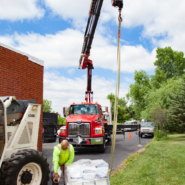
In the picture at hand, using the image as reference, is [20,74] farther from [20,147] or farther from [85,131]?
[20,147]

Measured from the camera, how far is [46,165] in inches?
212

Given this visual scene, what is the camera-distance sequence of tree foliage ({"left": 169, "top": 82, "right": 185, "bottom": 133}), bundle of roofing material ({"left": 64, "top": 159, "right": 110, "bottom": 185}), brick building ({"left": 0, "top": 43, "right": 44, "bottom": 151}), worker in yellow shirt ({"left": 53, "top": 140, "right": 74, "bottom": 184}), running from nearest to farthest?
bundle of roofing material ({"left": 64, "top": 159, "right": 110, "bottom": 185}) → worker in yellow shirt ({"left": 53, "top": 140, "right": 74, "bottom": 184}) → brick building ({"left": 0, "top": 43, "right": 44, "bottom": 151}) → tree foliage ({"left": 169, "top": 82, "right": 185, "bottom": 133})

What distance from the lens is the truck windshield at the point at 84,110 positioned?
1359 centimetres

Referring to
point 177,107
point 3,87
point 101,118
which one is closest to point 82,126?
point 101,118

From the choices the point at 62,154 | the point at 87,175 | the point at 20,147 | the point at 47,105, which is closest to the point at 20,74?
the point at 20,147

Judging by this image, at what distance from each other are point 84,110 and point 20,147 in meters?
8.43

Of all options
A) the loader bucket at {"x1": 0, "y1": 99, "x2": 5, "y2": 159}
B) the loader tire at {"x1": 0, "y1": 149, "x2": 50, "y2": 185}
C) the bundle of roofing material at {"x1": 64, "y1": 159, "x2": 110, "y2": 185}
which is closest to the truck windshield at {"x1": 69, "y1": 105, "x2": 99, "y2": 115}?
the loader tire at {"x1": 0, "y1": 149, "x2": 50, "y2": 185}

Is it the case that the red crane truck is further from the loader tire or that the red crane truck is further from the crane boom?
the loader tire

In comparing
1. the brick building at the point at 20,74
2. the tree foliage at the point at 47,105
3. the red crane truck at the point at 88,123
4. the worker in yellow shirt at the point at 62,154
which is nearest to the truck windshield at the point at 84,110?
the red crane truck at the point at 88,123

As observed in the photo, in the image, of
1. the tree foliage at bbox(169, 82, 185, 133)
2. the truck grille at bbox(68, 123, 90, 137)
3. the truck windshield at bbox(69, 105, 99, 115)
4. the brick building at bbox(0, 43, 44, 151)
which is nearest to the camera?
the brick building at bbox(0, 43, 44, 151)

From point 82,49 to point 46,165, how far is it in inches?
490

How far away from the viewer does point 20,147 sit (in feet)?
17.5

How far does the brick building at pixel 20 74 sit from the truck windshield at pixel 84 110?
304 cm

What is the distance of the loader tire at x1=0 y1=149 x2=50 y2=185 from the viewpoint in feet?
15.1
